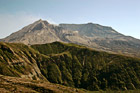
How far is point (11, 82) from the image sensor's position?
19125 centimetres

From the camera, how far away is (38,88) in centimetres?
18900

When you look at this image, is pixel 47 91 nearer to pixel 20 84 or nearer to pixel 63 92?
pixel 63 92

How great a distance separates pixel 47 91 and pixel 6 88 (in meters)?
50.4

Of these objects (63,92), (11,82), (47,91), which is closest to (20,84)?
(11,82)

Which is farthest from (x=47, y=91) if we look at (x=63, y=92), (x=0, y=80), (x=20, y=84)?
(x=0, y=80)

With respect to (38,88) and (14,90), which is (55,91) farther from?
(14,90)

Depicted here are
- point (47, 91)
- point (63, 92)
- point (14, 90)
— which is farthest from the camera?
point (63, 92)

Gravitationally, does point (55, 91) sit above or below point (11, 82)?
below

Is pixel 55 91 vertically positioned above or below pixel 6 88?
below

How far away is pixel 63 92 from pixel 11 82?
7204 centimetres

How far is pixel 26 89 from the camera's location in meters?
178

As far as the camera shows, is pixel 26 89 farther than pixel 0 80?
No

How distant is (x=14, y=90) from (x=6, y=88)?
10.3 m

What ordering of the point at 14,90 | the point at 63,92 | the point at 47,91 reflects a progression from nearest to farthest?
the point at 14,90
the point at 47,91
the point at 63,92
